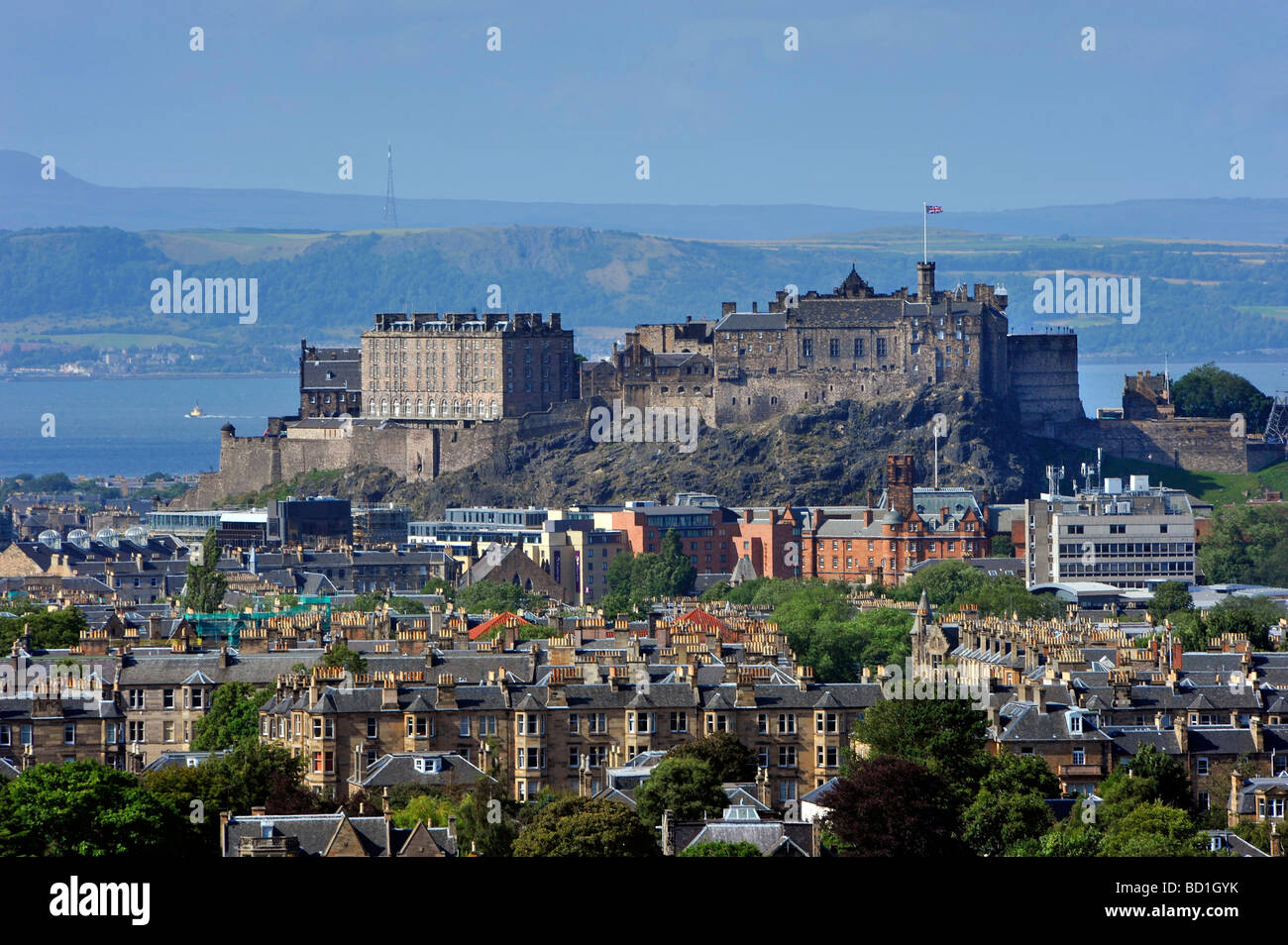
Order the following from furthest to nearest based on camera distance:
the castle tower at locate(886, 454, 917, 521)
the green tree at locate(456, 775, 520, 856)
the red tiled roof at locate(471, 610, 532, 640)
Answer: the castle tower at locate(886, 454, 917, 521) < the red tiled roof at locate(471, 610, 532, 640) < the green tree at locate(456, 775, 520, 856)

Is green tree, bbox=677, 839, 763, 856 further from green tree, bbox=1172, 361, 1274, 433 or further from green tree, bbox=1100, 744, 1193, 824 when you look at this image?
green tree, bbox=1172, 361, 1274, 433

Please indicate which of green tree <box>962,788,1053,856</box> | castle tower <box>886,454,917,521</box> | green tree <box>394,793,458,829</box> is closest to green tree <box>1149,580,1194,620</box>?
castle tower <box>886,454,917,521</box>

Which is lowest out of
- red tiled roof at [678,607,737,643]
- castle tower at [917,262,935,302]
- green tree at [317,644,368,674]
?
green tree at [317,644,368,674]

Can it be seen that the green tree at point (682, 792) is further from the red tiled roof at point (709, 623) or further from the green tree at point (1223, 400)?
the green tree at point (1223, 400)

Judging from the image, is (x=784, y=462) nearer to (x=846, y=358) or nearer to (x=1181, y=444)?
(x=846, y=358)

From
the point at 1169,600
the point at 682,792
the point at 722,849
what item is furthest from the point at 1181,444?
the point at 722,849
